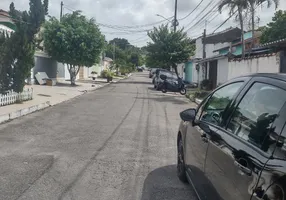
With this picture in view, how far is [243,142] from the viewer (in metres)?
2.81

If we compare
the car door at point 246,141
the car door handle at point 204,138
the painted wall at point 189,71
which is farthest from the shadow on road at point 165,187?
the painted wall at point 189,71

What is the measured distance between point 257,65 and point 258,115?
1323cm

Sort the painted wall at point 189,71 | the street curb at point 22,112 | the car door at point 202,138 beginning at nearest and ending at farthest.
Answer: the car door at point 202,138, the street curb at point 22,112, the painted wall at point 189,71

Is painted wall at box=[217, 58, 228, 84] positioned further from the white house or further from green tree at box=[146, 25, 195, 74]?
green tree at box=[146, 25, 195, 74]

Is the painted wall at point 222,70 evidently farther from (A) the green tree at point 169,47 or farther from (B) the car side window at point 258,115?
(B) the car side window at point 258,115

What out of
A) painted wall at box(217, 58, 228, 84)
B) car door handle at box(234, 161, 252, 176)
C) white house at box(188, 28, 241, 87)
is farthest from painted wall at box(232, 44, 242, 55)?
car door handle at box(234, 161, 252, 176)

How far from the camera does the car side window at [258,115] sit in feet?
8.38

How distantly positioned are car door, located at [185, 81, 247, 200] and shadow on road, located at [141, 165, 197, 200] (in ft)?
1.08

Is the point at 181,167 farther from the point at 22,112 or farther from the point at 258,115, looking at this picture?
the point at 22,112

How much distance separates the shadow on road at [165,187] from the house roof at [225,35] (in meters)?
21.4

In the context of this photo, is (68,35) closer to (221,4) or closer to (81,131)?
(221,4)

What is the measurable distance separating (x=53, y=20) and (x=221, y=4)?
1345cm

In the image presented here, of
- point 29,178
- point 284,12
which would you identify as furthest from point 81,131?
point 284,12

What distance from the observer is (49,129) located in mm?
9328
